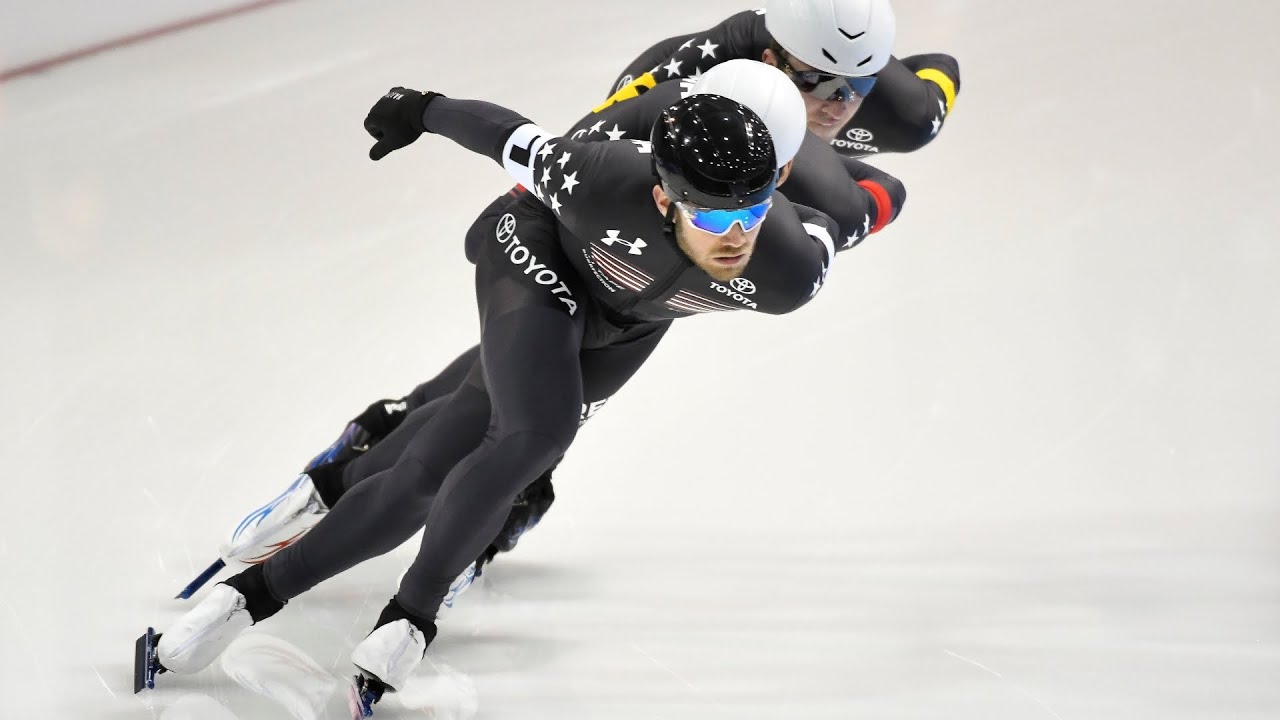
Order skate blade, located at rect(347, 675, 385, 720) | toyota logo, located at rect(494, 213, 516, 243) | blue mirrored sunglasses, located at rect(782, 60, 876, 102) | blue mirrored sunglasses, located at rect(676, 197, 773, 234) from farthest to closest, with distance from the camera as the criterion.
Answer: blue mirrored sunglasses, located at rect(782, 60, 876, 102)
toyota logo, located at rect(494, 213, 516, 243)
skate blade, located at rect(347, 675, 385, 720)
blue mirrored sunglasses, located at rect(676, 197, 773, 234)

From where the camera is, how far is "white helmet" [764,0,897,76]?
2996 mm

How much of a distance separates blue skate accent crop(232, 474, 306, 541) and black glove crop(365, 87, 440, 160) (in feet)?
2.97

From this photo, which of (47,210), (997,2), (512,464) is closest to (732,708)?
(512,464)

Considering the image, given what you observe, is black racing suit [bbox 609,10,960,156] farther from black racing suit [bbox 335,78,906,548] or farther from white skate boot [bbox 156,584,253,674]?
white skate boot [bbox 156,584,253,674]

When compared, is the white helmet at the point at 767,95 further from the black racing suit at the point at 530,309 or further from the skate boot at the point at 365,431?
the skate boot at the point at 365,431

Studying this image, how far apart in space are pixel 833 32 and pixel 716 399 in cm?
145

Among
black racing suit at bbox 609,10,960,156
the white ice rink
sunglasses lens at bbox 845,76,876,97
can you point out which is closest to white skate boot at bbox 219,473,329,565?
the white ice rink

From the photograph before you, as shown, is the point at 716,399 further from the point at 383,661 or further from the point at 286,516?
the point at 383,661

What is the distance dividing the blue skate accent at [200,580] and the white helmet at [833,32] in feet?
5.83

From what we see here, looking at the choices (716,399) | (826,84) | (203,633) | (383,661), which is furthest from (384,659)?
(716,399)

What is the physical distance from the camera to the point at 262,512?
10.7ft

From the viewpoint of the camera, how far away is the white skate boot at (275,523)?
10.6 ft

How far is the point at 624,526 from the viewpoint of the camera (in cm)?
361

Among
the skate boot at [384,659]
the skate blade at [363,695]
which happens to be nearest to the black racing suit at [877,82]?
the skate boot at [384,659]
